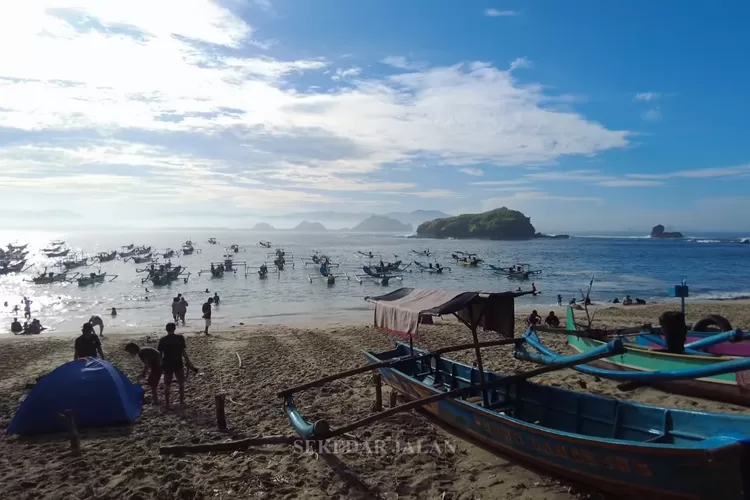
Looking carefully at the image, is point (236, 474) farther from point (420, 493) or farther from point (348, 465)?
point (420, 493)

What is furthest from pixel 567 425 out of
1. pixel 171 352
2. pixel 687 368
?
pixel 171 352

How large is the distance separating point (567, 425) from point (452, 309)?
274 cm

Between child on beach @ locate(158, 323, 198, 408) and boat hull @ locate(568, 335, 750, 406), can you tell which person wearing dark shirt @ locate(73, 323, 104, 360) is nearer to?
child on beach @ locate(158, 323, 198, 408)

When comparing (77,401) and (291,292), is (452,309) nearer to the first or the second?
(77,401)

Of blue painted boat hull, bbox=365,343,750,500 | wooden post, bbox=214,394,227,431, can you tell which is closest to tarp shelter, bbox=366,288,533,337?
blue painted boat hull, bbox=365,343,750,500

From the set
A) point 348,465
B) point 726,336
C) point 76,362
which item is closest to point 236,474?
point 348,465

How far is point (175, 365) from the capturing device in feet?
34.4

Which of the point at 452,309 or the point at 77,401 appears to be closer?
the point at 452,309

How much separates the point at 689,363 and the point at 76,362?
13339 millimetres

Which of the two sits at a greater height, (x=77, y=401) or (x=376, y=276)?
(x=77, y=401)

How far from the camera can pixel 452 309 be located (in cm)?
884

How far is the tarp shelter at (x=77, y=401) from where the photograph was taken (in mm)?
9086

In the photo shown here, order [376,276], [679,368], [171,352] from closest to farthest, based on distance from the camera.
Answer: [171,352], [679,368], [376,276]

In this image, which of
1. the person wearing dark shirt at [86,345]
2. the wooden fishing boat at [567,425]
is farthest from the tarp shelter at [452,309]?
the person wearing dark shirt at [86,345]
